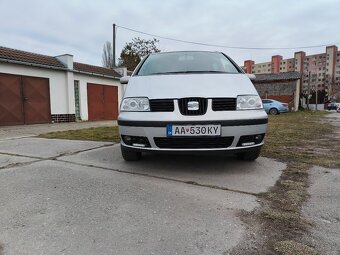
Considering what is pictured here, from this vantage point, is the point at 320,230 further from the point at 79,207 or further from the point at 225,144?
the point at 79,207

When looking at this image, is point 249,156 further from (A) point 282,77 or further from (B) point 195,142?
(A) point 282,77

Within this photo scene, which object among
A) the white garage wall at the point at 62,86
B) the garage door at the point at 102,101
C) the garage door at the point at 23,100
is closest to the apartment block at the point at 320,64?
the garage door at the point at 102,101

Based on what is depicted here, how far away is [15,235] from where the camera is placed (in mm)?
1756

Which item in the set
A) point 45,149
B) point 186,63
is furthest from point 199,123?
point 45,149

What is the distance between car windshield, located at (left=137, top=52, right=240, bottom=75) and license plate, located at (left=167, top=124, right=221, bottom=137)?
1092mm

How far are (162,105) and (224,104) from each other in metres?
0.65

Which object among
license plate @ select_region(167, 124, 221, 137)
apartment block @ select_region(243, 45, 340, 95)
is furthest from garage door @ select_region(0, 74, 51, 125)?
apartment block @ select_region(243, 45, 340, 95)

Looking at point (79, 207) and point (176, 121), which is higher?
point (176, 121)

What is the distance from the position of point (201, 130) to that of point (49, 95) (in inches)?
448

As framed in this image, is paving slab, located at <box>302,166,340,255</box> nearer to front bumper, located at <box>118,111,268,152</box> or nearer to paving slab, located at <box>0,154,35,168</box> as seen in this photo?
front bumper, located at <box>118,111,268,152</box>

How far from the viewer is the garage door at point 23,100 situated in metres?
10.5

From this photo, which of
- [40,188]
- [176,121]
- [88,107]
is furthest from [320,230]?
[88,107]

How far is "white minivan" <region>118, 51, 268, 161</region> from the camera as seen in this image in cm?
279

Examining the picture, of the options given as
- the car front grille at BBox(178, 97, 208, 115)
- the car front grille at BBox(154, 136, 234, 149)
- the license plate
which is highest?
the car front grille at BBox(178, 97, 208, 115)
